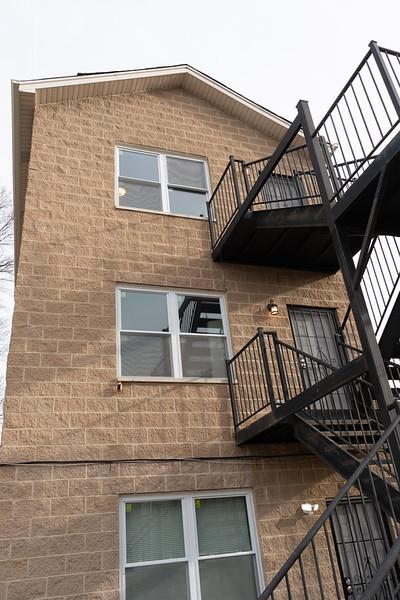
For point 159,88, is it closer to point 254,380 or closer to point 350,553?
point 254,380

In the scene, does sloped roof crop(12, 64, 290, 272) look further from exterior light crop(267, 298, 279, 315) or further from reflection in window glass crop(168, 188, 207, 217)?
exterior light crop(267, 298, 279, 315)

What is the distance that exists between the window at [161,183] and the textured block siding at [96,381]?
9.2 inches

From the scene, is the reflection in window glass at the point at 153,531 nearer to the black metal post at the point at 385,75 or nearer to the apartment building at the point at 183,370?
the apartment building at the point at 183,370

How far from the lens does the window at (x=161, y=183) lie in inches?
320

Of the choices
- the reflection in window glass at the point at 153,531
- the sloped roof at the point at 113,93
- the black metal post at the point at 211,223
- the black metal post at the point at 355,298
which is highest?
the sloped roof at the point at 113,93

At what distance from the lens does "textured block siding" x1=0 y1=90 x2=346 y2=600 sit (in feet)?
16.8

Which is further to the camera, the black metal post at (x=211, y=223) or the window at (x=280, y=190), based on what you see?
the window at (x=280, y=190)

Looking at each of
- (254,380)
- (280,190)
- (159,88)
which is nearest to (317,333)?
(254,380)

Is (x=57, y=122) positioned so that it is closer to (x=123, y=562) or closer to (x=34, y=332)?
(x=34, y=332)

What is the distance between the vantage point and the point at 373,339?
4.38m

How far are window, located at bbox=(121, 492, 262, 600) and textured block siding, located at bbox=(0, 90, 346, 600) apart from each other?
0.18 metres

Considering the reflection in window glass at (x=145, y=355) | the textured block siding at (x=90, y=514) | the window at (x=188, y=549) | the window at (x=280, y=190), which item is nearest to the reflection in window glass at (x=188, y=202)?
the window at (x=280, y=190)

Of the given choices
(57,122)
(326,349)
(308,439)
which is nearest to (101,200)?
(57,122)

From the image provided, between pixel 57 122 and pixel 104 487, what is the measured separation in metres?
6.02
